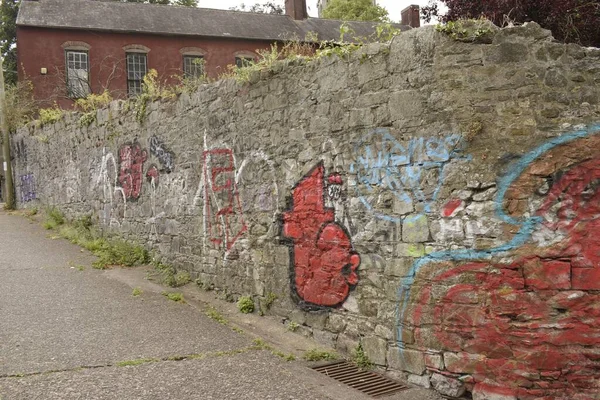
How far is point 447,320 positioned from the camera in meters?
5.04

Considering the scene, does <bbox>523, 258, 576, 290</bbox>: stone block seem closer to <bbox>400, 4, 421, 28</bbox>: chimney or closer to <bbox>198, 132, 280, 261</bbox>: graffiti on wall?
<bbox>198, 132, 280, 261</bbox>: graffiti on wall

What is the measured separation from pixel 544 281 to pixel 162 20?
2380cm

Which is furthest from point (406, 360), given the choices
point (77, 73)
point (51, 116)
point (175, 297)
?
point (77, 73)

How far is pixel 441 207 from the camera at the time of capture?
5.12 metres

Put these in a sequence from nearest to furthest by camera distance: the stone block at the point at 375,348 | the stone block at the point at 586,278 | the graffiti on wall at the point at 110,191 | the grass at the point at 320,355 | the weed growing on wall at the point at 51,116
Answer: the stone block at the point at 586,278 → the stone block at the point at 375,348 → the grass at the point at 320,355 → the graffiti on wall at the point at 110,191 → the weed growing on wall at the point at 51,116

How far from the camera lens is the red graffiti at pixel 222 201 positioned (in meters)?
7.74

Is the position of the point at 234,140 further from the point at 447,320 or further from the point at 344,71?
the point at 447,320

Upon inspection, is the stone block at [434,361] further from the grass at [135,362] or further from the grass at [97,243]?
the grass at [97,243]

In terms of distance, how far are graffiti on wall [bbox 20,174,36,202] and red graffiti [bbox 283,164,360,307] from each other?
11.8 m

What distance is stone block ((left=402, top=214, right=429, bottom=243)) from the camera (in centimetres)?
523

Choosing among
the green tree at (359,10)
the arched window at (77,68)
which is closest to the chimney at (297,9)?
the green tree at (359,10)

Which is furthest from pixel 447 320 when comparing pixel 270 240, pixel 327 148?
pixel 270 240

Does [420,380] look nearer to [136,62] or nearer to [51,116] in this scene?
[51,116]

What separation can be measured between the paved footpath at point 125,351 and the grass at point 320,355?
14 cm
